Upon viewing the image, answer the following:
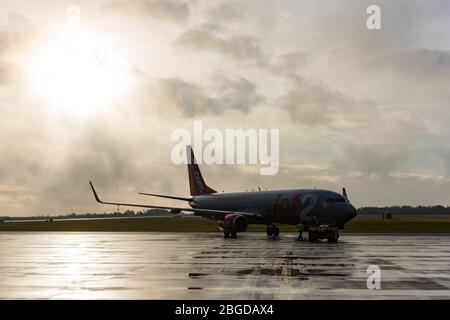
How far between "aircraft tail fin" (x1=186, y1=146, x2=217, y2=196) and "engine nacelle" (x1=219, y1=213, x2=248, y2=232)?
22.8 m

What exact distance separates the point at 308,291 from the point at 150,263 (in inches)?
462

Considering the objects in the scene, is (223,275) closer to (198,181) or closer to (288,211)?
(288,211)

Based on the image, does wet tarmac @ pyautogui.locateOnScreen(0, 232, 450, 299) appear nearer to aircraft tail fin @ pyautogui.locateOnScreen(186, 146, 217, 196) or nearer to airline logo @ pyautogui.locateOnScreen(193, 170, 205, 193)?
aircraft tail fin @ pyautogui.locateOnScreen(186, 146, 217, 196)

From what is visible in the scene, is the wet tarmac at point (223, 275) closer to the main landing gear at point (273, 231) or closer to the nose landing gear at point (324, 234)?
the nose landing gear at point (324, 234)

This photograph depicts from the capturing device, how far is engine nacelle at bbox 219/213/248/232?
56156 mm

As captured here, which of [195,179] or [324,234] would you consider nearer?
[324,234]

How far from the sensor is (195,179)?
81750 mm

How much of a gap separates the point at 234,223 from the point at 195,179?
26062mm

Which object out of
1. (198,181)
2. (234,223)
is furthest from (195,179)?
(234,223)

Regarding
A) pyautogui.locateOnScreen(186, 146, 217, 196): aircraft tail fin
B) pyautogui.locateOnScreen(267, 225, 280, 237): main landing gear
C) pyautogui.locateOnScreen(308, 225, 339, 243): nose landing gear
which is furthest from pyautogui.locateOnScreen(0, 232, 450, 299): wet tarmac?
pyautogui.locateOnScreen(186, 146, 217, 196): aircraft tail fin

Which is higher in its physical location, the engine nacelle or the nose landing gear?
the engine nacelle

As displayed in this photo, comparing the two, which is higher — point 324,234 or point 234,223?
point 234,223

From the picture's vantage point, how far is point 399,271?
951 inches
